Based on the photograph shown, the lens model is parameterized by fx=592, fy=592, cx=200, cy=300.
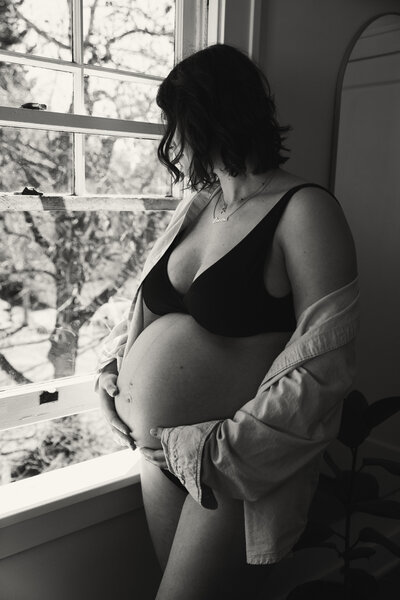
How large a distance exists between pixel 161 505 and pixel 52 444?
401 millimetres

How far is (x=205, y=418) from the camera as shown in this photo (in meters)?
1.17

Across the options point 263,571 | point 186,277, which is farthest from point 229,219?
point 263,571

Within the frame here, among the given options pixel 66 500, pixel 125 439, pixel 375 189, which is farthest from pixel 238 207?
pixel 375 189

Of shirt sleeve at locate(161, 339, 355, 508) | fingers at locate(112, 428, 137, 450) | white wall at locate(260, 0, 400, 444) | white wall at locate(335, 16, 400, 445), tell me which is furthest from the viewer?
white wall at locate(335, 16, 400, 445)

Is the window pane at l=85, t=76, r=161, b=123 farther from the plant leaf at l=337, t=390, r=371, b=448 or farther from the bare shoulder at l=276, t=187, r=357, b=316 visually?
the plant leaf at l=337, t=390, r=371, b=448

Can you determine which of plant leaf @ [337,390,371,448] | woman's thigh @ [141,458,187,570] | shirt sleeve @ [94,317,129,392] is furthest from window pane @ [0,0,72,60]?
plant leaf @ [337,390,371,448]

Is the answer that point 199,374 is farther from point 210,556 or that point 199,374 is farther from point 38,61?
point 38,61

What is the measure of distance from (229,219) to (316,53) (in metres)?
0.85

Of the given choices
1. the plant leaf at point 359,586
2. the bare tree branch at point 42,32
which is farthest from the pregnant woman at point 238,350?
the plant leaf at point 359,586

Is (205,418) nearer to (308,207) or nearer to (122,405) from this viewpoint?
(122,405)

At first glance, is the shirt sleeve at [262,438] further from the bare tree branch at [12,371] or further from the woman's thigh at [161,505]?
the bare tree branch at [12,371]

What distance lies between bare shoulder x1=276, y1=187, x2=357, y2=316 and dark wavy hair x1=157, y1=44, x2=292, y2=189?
16 cm

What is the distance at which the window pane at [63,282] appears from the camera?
1.43 meters

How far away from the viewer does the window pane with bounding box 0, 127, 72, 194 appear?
136 cm
